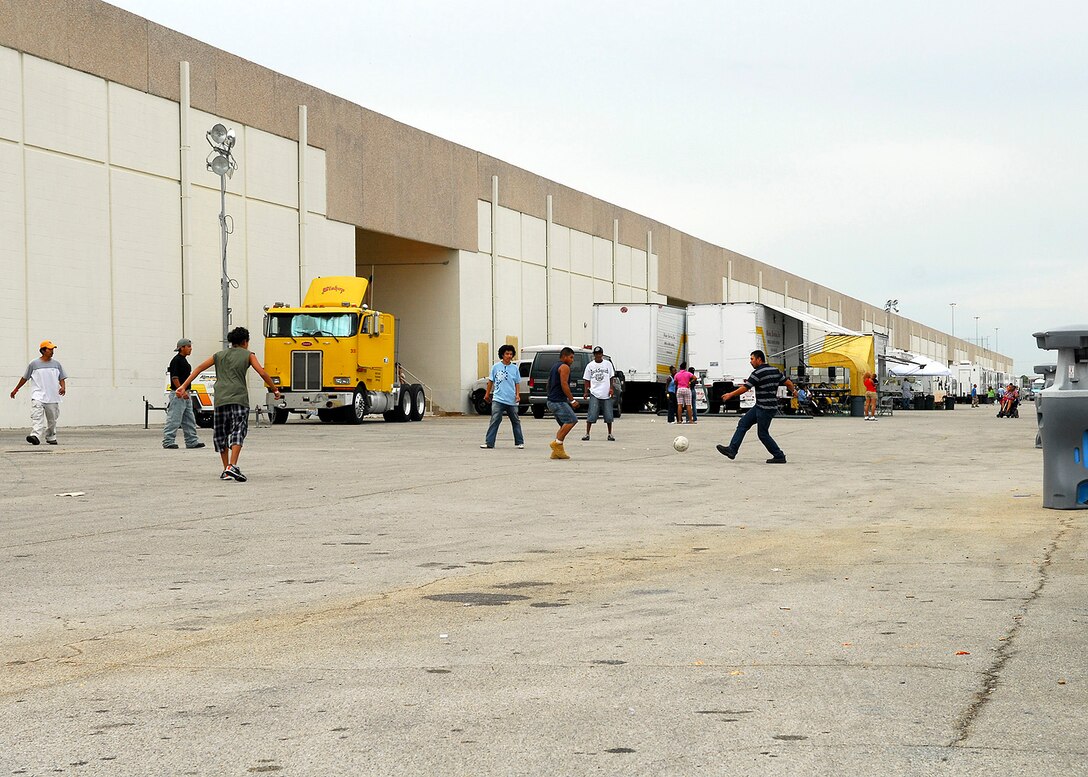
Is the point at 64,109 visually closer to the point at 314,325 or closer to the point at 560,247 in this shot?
the point at 314,325

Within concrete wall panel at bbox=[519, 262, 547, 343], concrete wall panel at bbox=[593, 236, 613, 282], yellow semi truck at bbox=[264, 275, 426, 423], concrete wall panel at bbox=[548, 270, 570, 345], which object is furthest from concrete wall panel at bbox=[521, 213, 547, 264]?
yellow semi truck at bbox=[264, 275, 426, 423]

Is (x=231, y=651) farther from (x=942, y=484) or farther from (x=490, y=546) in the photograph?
(x=942, y=484)

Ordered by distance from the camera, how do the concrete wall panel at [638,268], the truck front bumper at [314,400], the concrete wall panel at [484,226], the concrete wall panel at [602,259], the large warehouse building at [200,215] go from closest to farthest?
the large warehouse building at [200,215]
the truck front bumper at [314,400]
the concrete wall panel at [484,226]
the concrete wall panel at [602,259]
the concrete wall panel at [638,268]

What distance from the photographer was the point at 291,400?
34938 mm

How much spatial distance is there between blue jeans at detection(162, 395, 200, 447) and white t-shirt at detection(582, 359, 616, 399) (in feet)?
27.1

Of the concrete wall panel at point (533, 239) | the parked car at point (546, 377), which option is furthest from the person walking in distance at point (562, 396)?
the concrete wall panel at point (533, 239)

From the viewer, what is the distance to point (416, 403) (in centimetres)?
4031

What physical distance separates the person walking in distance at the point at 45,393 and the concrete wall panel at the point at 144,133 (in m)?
11.3

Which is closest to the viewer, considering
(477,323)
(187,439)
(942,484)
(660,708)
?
(660,708)

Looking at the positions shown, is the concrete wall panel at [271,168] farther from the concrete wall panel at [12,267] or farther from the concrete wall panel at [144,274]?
the concrete wall panel at [12,267]

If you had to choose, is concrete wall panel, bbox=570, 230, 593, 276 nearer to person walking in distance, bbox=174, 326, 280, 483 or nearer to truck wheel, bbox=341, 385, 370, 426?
truck wheel, bbox=341, 385, 370, 426

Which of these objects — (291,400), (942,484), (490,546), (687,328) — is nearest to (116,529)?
(490,546)

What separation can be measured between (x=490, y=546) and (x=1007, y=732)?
5.93 meters

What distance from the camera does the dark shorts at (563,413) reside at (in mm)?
21670
